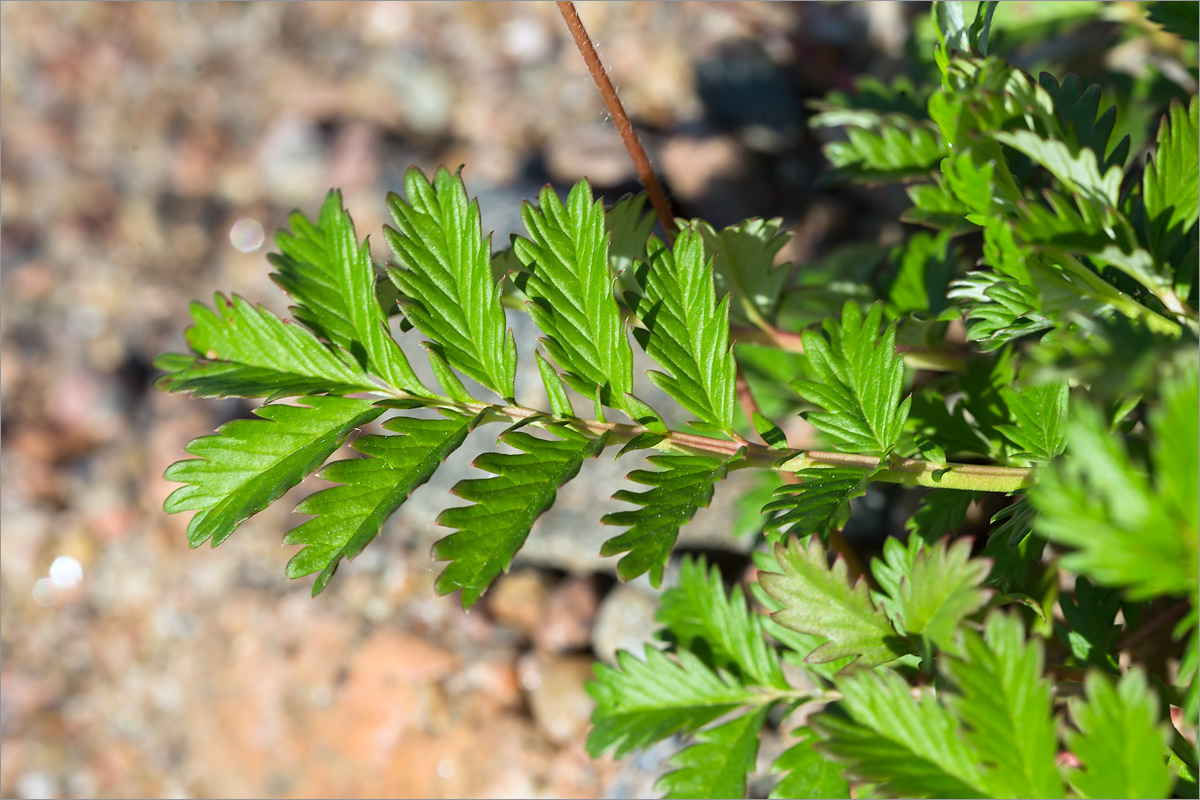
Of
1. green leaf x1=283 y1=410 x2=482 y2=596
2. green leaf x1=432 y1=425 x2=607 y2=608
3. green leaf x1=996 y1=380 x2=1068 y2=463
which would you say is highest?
green leaf x1=283 y1=410 x2=482 y2=596

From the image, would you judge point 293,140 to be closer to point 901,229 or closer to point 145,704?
point 145,704

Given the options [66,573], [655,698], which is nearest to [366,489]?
[655,698]

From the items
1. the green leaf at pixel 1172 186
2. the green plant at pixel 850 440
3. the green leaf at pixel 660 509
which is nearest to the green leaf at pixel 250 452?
the green plant at pixel 850 440

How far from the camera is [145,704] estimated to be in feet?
8.32

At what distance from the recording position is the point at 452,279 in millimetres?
1198

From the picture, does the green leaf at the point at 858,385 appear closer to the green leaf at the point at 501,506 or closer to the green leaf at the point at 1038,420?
the green leaf at the point at 1038,420

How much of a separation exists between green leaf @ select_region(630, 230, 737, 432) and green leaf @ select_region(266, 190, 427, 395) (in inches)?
12.6

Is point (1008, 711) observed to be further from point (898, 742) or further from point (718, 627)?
point (718, 627)

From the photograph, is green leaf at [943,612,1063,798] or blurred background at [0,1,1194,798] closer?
green leaf at [943,612,1063,798]

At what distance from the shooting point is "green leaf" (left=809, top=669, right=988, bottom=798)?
3.02 feet

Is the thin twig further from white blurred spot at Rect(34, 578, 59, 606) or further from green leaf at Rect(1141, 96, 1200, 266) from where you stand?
white blurred spot at Rect(34, 578, 59, 606)

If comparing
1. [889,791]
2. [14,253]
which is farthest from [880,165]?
[14,253]

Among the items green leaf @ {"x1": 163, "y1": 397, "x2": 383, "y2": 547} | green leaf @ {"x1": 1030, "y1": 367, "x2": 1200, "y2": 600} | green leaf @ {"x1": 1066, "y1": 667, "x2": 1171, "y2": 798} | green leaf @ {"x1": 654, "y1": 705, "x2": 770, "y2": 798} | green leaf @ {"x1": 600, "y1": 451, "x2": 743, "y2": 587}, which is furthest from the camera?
green leaf @ {"x1": 654, "y1": 705, "x2": 770, "y2": 798}

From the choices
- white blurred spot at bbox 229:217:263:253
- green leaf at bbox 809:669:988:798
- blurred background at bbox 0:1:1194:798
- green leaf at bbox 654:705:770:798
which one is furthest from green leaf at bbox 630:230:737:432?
white blurred spot at bbox 229:217:263:253
